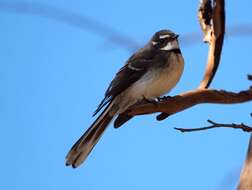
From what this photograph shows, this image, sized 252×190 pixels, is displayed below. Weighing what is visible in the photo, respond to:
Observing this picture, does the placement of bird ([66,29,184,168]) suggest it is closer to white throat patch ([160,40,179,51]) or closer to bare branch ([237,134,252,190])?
white throat patch ([160,40,179,51])

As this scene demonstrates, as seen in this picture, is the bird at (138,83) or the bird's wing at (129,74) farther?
the bird's wing at (129,74)

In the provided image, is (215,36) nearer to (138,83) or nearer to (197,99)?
(197,99)

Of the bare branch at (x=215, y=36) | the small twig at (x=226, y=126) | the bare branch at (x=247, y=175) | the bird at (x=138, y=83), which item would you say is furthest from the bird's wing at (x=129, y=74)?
the bare branch at (x=247, y=175)

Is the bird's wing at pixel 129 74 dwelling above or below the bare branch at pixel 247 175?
above

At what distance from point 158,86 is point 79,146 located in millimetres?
1046

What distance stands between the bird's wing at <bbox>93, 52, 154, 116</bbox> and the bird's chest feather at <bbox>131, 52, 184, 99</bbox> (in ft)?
0.26

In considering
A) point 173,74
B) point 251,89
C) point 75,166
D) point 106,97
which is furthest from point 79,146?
point 251,89

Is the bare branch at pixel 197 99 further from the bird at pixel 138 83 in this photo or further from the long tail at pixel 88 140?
the bird at pixel 138 83

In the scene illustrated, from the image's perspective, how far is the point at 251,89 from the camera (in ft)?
11.3

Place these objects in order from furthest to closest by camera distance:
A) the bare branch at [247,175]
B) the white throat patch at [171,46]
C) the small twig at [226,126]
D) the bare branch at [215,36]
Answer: the white throat patch at [171,46] → the bare branch at [215,36] → the small twig at [226,126] → the bare branch at [247,175]

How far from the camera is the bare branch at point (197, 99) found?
11.7 feet

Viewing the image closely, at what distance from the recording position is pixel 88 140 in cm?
520

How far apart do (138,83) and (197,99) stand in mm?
2012

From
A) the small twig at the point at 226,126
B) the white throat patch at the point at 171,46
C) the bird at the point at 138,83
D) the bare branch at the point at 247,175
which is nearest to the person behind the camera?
the bare branch at the point at 247,175
